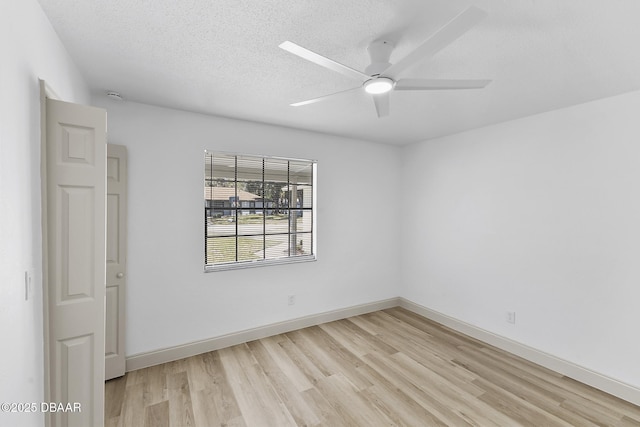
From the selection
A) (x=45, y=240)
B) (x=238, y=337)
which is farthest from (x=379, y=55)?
(x=238, y=337)

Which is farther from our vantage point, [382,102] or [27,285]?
[382,102]

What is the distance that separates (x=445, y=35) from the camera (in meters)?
1.25

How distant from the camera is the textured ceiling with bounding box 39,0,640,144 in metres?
1.42

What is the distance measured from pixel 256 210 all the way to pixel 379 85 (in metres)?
2.21

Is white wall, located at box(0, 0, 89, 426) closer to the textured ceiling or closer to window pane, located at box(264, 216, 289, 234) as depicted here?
the textured ceiling

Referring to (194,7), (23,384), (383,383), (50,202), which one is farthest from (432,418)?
(194,7)

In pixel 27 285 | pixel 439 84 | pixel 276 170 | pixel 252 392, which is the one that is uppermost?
pixel 439 84

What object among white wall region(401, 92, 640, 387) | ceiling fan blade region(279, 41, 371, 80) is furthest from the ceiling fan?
white wall region(401, 92, 640, 387)

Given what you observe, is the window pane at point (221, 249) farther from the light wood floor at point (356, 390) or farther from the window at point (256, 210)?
the light wood floor at point (356, 390)

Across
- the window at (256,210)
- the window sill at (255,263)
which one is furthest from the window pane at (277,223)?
the window sill at (255,263)

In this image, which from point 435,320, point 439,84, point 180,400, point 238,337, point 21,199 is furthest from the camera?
point 435,320

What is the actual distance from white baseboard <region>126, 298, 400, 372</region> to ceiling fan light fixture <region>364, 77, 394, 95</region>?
9.37ft

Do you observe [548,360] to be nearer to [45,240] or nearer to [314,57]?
[314,57]

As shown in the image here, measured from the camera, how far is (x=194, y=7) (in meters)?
1.42
